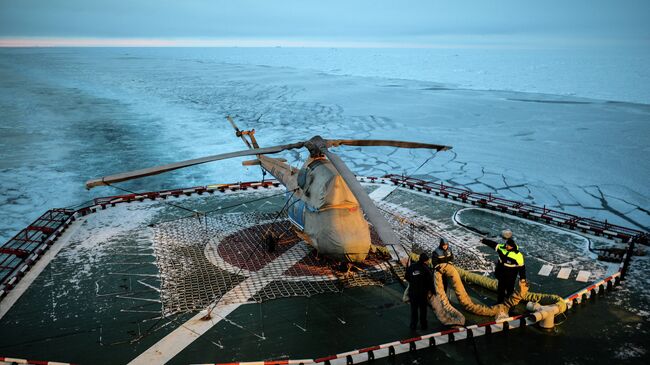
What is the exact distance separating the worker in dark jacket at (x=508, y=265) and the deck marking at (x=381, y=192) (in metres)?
7.04

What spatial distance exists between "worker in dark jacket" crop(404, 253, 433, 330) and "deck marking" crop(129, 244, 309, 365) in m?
3.09

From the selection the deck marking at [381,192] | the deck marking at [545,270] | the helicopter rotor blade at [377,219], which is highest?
the helicopter rotor blade at [377,219]

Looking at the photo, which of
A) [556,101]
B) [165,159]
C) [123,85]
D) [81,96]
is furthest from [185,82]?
[556,101]

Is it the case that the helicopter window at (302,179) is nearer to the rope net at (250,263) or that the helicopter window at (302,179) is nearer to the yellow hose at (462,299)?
the rope net at (250,263)

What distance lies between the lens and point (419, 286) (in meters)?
6.95

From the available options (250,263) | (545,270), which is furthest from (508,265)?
(250,263)

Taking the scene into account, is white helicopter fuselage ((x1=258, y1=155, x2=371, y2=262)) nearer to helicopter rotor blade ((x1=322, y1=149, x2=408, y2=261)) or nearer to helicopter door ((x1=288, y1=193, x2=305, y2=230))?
helicopter door ((x1=288, y1=193, x2=305, y2=230))

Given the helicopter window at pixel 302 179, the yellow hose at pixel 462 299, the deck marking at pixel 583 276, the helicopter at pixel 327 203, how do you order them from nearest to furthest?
the yellow hose at pixel 462 299
the helicopter at pixel 327 203
the deck marking at pixel 583 276
the helicopter window at pixel 302 179

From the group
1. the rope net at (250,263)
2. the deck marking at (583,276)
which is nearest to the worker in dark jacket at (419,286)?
the rope net at (250,263)

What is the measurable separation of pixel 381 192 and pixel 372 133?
11985 millimetres

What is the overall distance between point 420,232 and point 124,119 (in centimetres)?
2757

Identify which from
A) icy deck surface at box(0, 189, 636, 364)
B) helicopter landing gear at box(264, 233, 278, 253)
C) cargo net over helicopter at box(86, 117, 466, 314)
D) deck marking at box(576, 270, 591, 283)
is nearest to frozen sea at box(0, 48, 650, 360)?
deck marking at box(576, 270, 591, 283)

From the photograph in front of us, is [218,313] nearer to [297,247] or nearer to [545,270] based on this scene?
[297,247]

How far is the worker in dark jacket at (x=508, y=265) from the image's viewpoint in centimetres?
726
